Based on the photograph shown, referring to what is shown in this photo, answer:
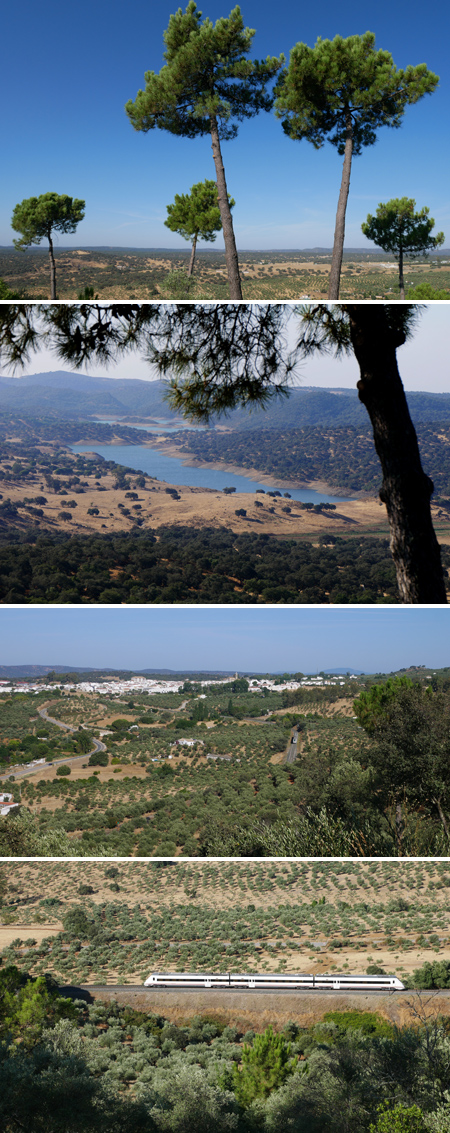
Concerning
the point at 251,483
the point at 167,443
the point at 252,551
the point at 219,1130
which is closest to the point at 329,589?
the point at 252,551

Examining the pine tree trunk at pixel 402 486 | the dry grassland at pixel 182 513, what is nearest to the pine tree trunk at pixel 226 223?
the dry grassland at pixel 182 513

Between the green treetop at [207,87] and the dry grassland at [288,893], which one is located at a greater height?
the green treetop at [207,87]

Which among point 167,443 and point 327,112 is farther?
point 327,112

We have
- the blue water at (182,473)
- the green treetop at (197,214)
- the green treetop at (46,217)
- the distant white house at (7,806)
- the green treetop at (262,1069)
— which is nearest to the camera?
the blue water at (182,473)

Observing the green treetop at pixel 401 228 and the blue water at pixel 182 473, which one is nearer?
the blue water at pixel 182 473

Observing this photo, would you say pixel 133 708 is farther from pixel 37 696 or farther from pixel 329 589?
pixel 329 589

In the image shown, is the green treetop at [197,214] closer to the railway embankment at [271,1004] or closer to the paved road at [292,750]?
the paved road at [292,750]

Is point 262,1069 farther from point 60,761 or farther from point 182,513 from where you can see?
point 182,513
